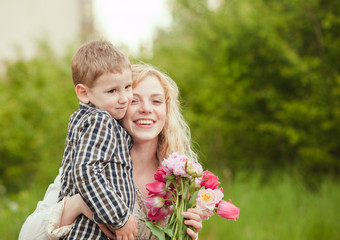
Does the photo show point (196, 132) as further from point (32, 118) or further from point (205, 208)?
point (205, 208)

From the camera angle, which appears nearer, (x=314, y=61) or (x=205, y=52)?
(x=314, y=61)

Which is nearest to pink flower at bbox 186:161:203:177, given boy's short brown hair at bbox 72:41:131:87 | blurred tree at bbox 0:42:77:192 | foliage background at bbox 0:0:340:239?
boy's short brown hair at bbox 72:41:131:87

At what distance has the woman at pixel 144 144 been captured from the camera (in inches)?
88.4

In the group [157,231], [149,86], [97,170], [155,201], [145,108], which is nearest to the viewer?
[97,170]

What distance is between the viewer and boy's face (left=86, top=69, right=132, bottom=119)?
2209mm

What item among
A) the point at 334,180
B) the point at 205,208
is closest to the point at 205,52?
the point at 334,180

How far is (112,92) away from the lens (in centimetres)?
226

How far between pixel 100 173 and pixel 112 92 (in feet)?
1.44

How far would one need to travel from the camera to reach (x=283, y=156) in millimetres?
7531

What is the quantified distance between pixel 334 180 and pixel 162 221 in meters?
5.16

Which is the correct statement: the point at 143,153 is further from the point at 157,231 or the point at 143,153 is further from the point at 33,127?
the point at 33,127

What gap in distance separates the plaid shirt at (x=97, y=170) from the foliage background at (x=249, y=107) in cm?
366

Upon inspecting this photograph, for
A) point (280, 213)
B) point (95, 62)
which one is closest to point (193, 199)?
point (95, 62)

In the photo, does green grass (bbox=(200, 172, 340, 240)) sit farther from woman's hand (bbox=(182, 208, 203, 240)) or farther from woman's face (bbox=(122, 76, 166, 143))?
woman's hand (bbox=(182, 208, 203, 240))
